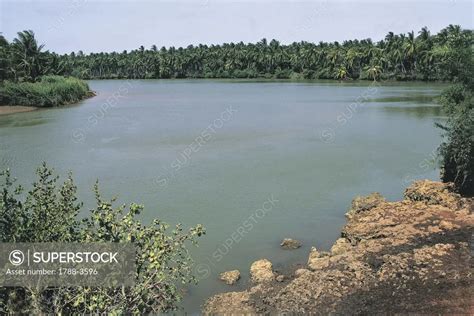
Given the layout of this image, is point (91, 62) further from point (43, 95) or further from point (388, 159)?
point (388, 159)

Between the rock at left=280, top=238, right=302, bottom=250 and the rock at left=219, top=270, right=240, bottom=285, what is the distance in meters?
2.37

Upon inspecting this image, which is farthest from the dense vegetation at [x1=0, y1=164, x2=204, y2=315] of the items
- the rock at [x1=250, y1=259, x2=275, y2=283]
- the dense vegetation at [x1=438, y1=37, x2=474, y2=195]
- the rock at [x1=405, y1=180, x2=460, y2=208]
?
the dense vegetation at [x1=438, y1=37, x2=474, y2=195]

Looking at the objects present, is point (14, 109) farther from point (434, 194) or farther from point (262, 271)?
point (262, 271)

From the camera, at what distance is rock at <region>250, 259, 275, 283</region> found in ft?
39.8

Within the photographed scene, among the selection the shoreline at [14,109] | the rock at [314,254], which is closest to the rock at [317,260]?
the rock at [314,254]

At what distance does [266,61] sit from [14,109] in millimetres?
68851

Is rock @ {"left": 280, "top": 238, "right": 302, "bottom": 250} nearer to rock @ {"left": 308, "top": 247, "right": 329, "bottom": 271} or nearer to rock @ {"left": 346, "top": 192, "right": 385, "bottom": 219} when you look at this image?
rock @ {"left": 308, "top": 247, "right": 329, "bottom": 271}

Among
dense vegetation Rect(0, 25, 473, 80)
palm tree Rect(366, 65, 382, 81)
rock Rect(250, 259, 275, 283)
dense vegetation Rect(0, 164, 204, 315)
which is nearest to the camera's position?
dense vegetation Rect(0, 164, 204, 315)

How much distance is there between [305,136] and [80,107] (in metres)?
30.9

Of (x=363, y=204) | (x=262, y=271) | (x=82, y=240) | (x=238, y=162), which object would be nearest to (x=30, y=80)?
(x=238, y=162)

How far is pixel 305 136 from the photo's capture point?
3303cm

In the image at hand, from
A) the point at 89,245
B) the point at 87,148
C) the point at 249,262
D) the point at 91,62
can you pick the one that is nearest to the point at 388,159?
the point at 249,262

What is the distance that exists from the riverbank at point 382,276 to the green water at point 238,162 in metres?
1.21

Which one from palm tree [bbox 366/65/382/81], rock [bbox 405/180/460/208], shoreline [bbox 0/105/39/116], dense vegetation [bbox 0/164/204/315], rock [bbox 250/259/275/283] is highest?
palm tree [bbox 366/65/382/81]
